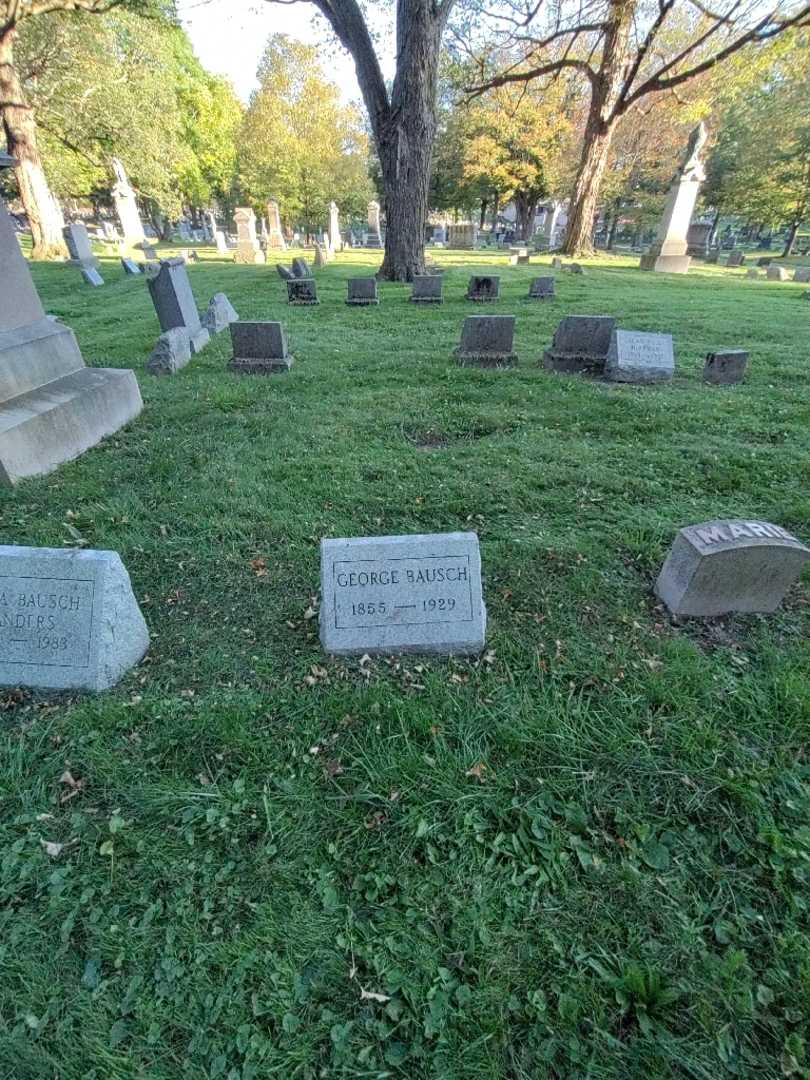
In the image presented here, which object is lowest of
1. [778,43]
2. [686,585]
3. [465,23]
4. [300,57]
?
[686,585]

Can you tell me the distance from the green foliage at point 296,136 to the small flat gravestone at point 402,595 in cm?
3808

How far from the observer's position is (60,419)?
14.1 feet

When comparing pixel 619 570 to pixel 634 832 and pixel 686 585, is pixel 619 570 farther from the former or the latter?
pixel 634 832

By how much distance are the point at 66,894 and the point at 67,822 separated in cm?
28

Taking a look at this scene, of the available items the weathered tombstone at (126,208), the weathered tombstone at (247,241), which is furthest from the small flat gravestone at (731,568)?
the weathered tombstone at (126,208)

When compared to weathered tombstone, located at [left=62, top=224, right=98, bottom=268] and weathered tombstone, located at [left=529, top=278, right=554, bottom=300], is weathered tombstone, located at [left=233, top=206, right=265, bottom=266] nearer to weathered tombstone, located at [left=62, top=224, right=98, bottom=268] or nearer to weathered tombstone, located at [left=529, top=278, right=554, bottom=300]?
weathered tombstone, located at [left=62, top=224, right=98, bottom=268]

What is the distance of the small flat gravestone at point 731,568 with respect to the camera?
265 centimetres

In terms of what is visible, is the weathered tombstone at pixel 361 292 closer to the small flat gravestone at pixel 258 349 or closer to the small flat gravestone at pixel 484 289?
the small flat gravestone at pixel 484 289

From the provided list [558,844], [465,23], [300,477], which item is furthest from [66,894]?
[465,23]

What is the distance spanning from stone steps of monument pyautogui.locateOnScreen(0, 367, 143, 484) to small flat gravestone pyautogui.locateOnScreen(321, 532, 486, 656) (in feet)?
10.1

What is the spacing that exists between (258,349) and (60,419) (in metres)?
A: 3.26

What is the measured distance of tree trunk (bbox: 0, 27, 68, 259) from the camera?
16609 millimetres

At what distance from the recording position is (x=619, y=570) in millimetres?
3215

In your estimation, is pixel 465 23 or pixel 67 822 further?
pixel 465 23
